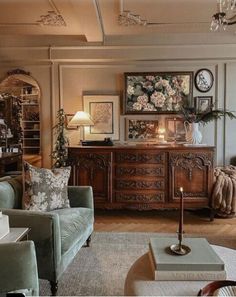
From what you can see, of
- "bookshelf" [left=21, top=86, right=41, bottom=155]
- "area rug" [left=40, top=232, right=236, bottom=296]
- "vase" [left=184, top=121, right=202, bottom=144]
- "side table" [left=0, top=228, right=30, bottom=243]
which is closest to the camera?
"side table" [left=0, top=228, right=30, bottom=243]

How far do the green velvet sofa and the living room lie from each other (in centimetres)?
104

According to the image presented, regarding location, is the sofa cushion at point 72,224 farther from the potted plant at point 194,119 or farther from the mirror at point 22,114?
the mirror at point 22,114

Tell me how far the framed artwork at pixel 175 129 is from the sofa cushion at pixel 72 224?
2.52 m

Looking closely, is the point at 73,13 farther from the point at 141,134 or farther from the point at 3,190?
the point at 3,190

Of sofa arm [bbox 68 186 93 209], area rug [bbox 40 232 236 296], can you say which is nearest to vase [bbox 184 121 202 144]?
area rug [bbox 40 232 236 296]

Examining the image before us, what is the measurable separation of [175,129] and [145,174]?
4.46ft

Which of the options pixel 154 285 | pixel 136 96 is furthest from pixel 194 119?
pixel 154 285

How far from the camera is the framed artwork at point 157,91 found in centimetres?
502

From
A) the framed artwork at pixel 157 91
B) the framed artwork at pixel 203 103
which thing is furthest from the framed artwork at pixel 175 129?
the framed artwork at pixel 203 103

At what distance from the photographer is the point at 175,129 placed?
5.12 meters

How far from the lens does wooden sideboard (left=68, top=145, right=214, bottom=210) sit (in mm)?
4082

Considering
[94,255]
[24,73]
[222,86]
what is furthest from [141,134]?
[94,255]

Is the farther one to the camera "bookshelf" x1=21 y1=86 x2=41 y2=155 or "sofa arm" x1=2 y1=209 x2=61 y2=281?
"bookshelf" x1=21 y1=86 x2=41 y2=155

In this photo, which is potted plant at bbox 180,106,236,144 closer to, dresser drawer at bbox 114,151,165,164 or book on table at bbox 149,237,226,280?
dresser drawer at bbox 114,151,165,164
